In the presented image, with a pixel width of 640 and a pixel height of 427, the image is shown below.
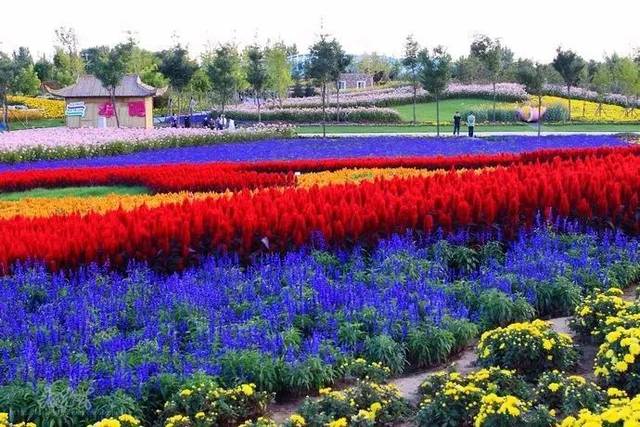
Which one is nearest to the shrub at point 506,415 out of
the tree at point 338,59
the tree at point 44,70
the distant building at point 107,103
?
the tree at point 338,59

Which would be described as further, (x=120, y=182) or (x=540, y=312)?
(x=120, y=182)

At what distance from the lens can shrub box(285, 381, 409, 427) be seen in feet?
11.6

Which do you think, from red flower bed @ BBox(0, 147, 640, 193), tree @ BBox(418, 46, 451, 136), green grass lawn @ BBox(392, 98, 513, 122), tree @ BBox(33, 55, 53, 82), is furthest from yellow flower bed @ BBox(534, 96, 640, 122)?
tree @ BBox(33, 55, 53, 82)

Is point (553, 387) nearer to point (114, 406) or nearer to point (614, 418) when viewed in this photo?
point (614, 418)

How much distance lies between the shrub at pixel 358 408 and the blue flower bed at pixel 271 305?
0.46 metres

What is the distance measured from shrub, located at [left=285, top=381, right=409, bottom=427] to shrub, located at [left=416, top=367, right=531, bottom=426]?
136 millimetres

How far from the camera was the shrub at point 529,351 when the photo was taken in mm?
4250

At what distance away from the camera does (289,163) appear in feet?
52.2

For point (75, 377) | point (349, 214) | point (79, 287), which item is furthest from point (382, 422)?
point (349, 214)

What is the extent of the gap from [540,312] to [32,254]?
373 cm

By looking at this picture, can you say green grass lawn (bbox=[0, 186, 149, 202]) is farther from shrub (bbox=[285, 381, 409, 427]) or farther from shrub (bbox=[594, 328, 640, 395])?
shrub (bbox=[594, 328, 640, 395])

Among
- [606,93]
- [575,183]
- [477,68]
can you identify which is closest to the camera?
[575,183]

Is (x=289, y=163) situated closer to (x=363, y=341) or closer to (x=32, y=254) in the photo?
(x=32, y=254)

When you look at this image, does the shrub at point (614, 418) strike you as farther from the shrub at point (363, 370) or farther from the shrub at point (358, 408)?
the shrub at point (363, 370)
